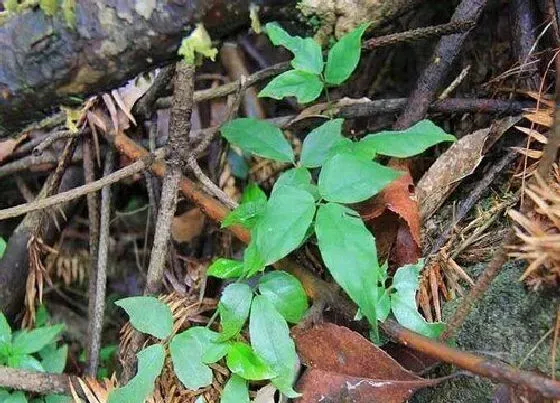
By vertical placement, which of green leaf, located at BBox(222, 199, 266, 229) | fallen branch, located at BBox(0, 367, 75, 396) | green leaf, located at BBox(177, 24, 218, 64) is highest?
green leaf, located at BBox(177, 24, 218, 64)

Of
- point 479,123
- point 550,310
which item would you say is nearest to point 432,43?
point 479,123

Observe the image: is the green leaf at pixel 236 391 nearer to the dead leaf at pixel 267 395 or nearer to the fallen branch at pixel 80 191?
the dead leaf at pixel 267 395

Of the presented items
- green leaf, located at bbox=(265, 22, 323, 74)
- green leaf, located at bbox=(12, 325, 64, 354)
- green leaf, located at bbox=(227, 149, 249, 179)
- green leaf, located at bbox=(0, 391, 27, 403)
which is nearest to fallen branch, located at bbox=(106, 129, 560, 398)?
green leaf, located at bbox=(227, 149, 249, 179)

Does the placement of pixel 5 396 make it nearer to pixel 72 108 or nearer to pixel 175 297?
pixel 175 297

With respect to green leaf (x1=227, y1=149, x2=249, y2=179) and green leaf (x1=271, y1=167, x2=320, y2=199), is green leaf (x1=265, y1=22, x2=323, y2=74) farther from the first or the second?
green leaf (x1=227, y1=149, x2=249, y2=179)

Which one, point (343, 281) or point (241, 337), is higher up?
point (343, 281)

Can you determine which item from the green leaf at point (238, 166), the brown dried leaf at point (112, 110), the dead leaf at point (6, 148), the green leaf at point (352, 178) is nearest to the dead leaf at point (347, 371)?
the green leaf at point (352, 178)

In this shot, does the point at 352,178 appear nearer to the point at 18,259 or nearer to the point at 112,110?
the point at 112,110
